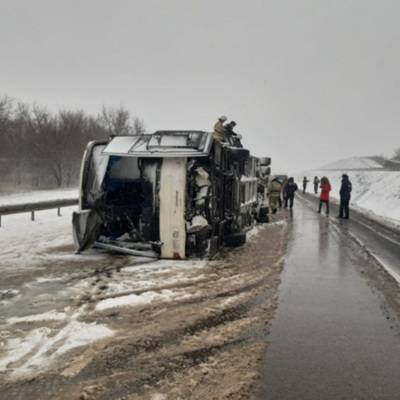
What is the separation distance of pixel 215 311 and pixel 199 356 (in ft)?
4.57

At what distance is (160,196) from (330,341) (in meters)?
4.64

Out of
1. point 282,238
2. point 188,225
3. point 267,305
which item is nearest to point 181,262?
point 188,225

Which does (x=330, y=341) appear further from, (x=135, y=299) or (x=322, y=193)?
(x=322, y=193)

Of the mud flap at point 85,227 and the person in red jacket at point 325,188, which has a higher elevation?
the person in red jacket at point 325,188

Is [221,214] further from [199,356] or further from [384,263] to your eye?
[199,356]

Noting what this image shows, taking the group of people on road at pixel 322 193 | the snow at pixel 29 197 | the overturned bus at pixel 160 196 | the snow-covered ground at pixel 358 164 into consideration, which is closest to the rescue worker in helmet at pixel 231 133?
the overturned bus at pixel 160 196

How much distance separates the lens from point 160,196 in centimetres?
860

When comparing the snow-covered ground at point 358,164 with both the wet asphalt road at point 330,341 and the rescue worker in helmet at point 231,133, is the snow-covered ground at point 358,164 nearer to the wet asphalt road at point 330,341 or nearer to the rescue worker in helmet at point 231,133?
the rescue worker in helmet at point 231,133

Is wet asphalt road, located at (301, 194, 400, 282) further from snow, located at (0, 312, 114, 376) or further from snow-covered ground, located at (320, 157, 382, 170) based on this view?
snow-covered ground, located at (320, 157, 382, 170)

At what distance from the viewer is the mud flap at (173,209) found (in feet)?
28.0

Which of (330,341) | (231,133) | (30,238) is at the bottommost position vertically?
(330,341)

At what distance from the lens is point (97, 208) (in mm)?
9383

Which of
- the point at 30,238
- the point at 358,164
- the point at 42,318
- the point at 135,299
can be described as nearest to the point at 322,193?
the point at 30,238

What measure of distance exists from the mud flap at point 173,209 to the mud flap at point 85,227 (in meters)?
1.50
